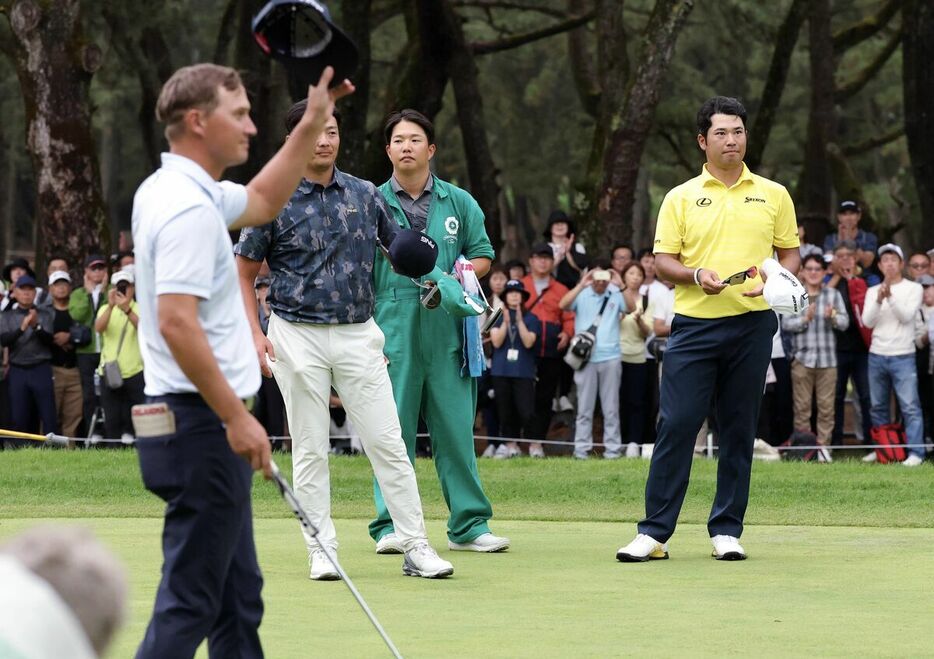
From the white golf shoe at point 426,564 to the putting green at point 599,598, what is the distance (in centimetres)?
6

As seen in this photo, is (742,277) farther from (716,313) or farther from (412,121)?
(412,121)

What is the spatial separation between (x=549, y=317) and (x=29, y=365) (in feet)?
18.0

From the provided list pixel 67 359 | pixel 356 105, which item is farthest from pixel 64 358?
pixel 356 105

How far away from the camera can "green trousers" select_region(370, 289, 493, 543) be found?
8.84m

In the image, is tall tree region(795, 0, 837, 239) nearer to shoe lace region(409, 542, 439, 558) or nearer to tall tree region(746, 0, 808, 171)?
tall tree region(746, 0, 808, 171)

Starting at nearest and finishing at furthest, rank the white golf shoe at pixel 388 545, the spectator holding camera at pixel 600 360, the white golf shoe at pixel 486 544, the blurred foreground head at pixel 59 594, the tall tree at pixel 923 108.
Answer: the blurred foreground head at pixel 59 594, the white golf shoe at pixel 388 545, the white golf shoe at pixel 486 544, the spectator holding camera at pixel 600 360, the tall tree at pixel 923 108

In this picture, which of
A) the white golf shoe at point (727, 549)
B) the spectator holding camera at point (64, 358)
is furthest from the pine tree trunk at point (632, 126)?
the white golf shoe at point (727, 549)

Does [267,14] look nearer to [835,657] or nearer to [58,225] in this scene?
[835,657]

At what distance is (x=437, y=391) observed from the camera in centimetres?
890

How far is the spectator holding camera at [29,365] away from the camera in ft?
55.5

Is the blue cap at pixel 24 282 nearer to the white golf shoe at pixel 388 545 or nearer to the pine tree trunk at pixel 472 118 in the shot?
the white golf shoe at pixel 388 545

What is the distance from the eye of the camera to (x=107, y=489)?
12547mm

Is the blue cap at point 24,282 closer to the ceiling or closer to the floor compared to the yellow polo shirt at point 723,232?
closer to the floor

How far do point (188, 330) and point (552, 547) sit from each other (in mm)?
4909
